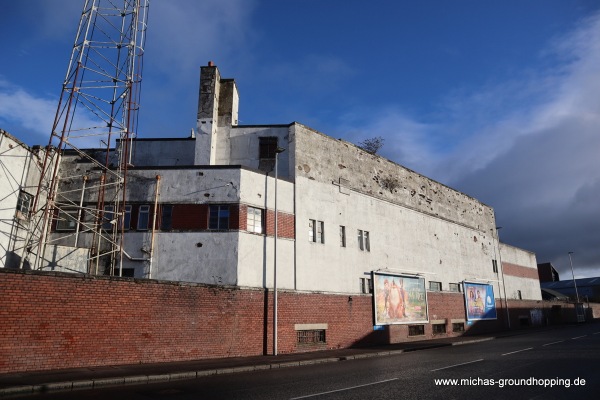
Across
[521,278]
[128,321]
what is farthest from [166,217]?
[521,278]

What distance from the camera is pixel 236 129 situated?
2531 cm

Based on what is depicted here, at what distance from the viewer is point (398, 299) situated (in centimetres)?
2773

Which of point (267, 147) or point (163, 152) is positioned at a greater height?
point (163, 152)

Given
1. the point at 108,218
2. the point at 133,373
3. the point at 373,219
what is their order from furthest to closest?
the point at 373,219 < the point at 108,218 < the point at 133,373

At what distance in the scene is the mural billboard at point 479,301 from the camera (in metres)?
35.1

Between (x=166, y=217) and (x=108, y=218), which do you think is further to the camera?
(x=166, y=217)

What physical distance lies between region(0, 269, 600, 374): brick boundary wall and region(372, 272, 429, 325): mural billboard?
3229 millimetres

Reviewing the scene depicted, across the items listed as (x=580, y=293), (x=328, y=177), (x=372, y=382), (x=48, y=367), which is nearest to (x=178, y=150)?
(x=328, y=177)

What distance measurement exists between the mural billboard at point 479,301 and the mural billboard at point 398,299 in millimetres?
7203

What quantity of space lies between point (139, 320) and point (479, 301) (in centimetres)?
3053

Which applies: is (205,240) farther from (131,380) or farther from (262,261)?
(131,380)

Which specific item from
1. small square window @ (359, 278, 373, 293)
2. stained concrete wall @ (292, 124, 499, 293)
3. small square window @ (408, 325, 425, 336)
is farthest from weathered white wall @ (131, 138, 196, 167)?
small square window @ (408, 325, 425, 336)

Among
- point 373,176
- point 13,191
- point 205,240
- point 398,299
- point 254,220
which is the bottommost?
point 398,299

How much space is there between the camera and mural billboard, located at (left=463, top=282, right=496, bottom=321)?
115ft
